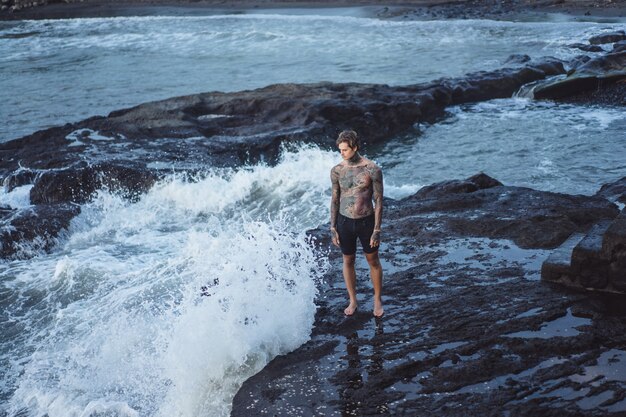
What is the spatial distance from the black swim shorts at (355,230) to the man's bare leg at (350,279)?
11 cm

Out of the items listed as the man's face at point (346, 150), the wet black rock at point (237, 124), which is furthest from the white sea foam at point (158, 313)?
the wet black rock at point (237, 124)

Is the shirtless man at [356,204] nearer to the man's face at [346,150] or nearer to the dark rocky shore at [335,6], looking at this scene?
the man's face at [346,150]

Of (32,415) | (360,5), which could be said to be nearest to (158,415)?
(32,415)

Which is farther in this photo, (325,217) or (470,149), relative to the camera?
(470,149)

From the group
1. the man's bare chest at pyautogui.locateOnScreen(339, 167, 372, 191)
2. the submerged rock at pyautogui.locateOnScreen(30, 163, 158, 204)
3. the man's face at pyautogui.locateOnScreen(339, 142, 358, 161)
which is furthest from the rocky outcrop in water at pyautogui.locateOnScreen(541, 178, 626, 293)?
the submerged rock at pyautogui.locateOnScreen(30, 163, 158, 204)

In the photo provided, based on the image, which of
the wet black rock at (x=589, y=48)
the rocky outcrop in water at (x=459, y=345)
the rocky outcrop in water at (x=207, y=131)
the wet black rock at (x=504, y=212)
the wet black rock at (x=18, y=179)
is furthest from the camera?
the wet black rock at (x=589, y=48)

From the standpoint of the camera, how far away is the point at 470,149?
51.0ft

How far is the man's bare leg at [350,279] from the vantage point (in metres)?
6.72

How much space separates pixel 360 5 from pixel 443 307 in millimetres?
35818

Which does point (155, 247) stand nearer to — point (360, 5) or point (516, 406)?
point (516, 406)

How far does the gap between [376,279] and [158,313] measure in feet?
9.69

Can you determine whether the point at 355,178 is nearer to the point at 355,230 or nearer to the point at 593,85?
the point at 355,230

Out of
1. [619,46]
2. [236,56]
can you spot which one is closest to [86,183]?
[619,46]

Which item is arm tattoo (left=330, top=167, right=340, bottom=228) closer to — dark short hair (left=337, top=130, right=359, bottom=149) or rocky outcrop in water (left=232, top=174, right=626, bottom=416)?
dark short hair (left=337, top=130, right=359, bottom=149)
